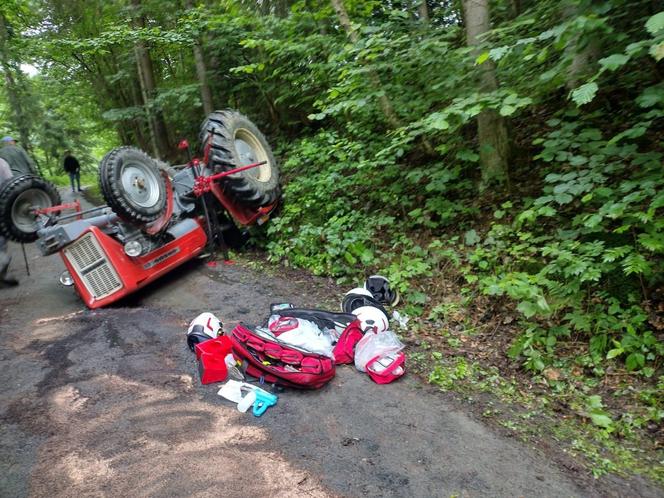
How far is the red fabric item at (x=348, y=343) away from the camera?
3549 millimetres

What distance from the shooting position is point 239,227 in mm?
6859

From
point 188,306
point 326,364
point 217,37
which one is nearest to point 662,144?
point 326,364

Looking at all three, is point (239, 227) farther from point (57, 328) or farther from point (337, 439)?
point (337, 439)

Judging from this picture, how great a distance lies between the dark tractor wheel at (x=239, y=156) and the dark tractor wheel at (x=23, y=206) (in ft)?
7.12

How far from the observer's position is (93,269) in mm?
4949

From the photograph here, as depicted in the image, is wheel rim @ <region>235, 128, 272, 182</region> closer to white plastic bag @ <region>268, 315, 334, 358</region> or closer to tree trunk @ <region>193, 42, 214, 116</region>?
tree trunk @ <region>193, 42, 214, 116</region>

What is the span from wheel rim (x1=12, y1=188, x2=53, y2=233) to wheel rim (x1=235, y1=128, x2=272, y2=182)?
2.72m

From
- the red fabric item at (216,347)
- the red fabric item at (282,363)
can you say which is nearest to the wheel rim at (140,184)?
the red fabric item at (216,347)

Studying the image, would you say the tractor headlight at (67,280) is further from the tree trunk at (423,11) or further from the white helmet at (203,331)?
the tree trunk at (423,11)

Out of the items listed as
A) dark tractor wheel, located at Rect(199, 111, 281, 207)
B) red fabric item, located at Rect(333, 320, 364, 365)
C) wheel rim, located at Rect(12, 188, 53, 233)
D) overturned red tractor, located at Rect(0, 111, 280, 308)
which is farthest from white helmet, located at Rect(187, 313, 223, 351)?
wheel rim, located at Rect(12, 188, 53, 233)

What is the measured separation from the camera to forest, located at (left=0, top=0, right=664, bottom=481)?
305 centimetres

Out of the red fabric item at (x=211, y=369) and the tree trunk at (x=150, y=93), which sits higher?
the tree trunk at (x=150, y=93)

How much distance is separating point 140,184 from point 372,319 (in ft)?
11.0

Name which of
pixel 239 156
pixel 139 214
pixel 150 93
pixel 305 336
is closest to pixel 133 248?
pixel 139 214
